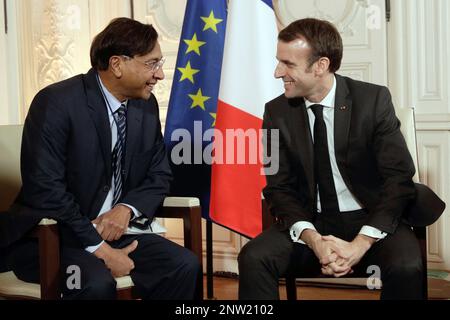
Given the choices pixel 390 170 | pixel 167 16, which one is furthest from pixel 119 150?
pixel 167 16

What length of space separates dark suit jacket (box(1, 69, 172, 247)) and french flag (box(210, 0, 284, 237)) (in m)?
0.63

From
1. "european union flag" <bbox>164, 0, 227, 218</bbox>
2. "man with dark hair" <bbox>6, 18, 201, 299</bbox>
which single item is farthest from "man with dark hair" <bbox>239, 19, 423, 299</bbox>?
"european union flag" <bbox>164, 0, 227, 218</bbox>

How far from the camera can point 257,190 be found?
11.1 ft

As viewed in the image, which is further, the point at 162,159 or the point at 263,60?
the point at 263,60

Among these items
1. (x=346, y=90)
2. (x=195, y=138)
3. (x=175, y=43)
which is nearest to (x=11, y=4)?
(x=175, y=43)

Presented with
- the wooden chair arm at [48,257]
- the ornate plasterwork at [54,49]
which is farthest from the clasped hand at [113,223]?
the ornate plasterwork at [54,49]

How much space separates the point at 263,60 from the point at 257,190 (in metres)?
0.63

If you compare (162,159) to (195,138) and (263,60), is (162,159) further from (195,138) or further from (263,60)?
(263,60)

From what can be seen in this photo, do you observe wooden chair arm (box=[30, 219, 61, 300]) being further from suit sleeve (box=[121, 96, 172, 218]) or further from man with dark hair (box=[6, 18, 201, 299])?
suit sleeve (box=[121, 96, 172, 218])

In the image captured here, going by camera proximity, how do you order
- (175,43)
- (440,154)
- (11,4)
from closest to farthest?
(440,154), (175,43), (11,4)

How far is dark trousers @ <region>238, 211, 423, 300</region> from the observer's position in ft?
7.79

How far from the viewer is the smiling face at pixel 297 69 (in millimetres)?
2602

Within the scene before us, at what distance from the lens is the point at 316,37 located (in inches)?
103

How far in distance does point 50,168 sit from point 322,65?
3.46 ft
